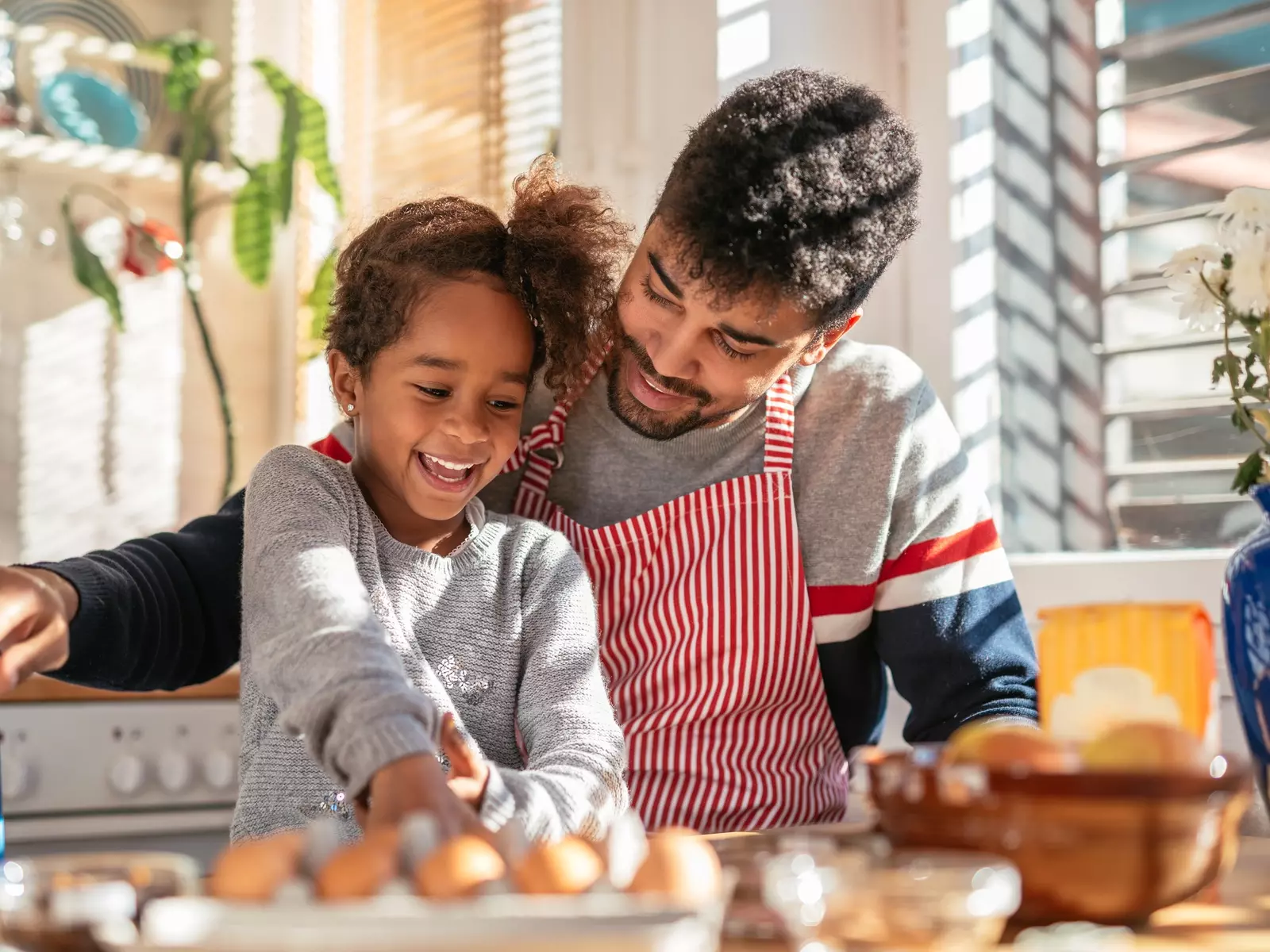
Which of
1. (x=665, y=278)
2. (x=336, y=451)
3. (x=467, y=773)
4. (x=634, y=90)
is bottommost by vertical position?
(x=467, y=773)

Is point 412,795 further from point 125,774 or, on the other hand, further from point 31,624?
point 125,774

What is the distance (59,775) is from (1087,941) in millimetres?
1454

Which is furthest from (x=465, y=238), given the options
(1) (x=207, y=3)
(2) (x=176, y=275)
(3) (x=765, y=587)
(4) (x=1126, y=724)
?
(1) (x=207, y=3)

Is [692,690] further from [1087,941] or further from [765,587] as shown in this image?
[1087,941]

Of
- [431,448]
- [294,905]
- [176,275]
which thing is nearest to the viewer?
[294,905]

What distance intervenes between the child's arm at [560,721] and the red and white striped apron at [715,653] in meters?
0.08

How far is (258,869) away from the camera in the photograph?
52 centimetres

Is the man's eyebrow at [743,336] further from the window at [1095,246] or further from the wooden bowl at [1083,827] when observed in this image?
the window at [1095,246]

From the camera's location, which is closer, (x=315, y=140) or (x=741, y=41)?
(x=741, y=41)

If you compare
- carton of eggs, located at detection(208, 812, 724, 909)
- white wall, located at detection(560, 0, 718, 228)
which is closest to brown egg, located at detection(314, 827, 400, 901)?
carton of eggs, located at detection(208, 812, 724, 909)

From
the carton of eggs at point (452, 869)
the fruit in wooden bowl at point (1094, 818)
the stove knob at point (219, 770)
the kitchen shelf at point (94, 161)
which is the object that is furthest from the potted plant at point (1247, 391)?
the kitchen shelf at point (94, 161)

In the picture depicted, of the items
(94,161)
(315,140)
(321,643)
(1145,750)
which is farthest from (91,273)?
(1145,750)

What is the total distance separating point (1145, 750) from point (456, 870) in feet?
1.02

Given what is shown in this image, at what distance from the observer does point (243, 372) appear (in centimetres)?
285
